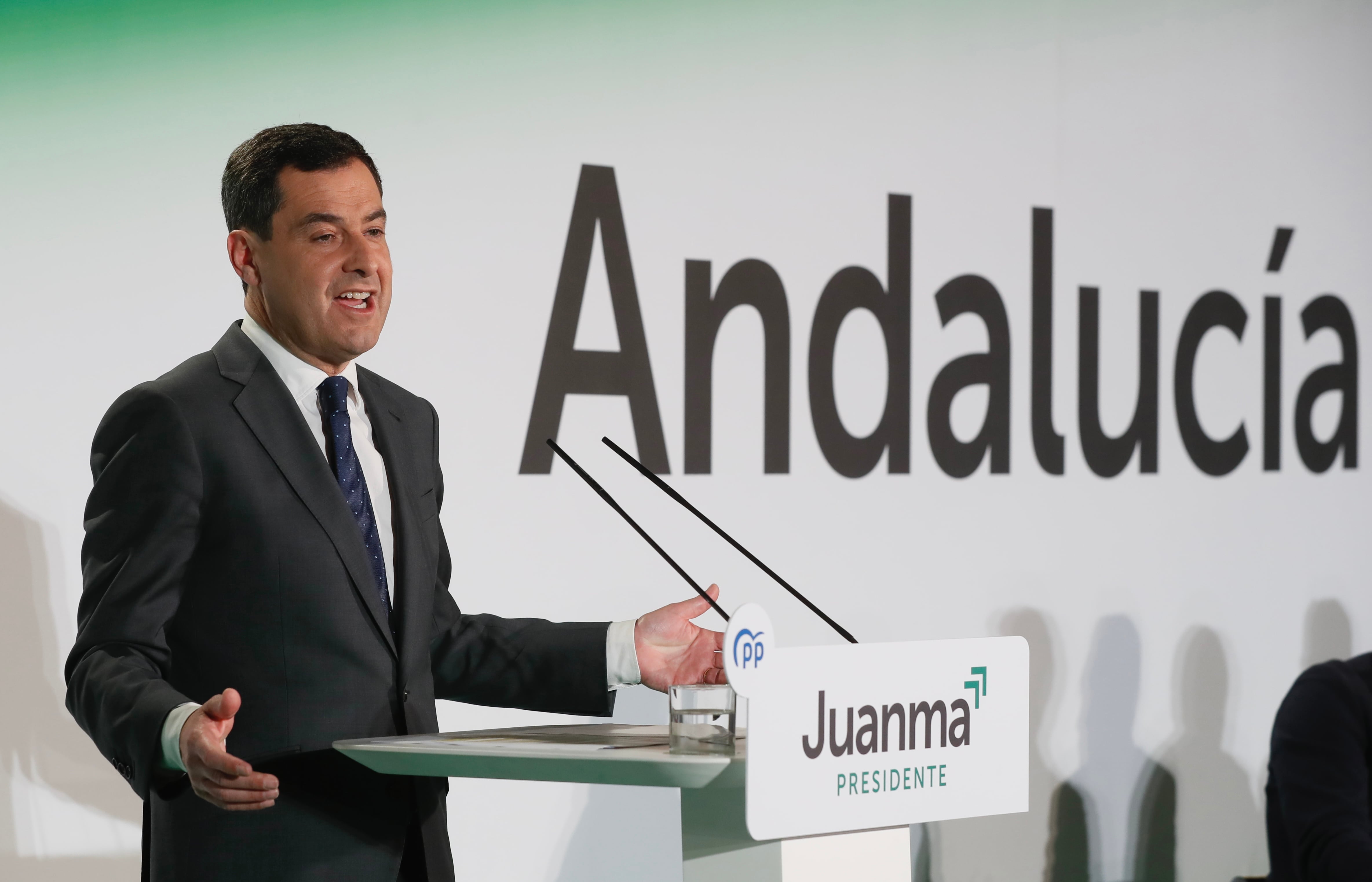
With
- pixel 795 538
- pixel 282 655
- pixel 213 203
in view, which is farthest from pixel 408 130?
pixel 282 655

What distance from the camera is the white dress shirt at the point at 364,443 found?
180 centimetres

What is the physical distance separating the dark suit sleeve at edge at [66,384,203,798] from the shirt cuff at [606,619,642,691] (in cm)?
53

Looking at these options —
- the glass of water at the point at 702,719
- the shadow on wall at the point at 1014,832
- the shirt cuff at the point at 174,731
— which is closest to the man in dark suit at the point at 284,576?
the shirt cuff at the point at 174,731

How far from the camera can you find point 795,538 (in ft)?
11.8

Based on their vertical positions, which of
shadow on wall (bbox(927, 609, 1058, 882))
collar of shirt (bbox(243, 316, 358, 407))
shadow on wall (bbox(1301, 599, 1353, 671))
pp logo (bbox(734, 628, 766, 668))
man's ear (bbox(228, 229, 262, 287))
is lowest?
shadow on wall (bbox(927, 609, 1058, 882))

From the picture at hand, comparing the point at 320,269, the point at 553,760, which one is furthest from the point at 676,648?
the point at 320,269

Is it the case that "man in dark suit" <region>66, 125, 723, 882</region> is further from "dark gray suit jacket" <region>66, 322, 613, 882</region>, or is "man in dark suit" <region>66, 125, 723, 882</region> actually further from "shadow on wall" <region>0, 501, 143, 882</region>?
"shadow on wall" <region>0, 501, 143, 882</region>

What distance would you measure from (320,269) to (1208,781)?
11.0 feet

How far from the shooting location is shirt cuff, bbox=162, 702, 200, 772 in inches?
58.1

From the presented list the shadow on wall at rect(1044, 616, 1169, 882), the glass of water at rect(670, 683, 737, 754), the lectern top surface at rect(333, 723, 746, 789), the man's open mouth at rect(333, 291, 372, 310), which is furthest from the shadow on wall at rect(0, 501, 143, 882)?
the shadow on wall at rect(1044, 616, 1169, 882)

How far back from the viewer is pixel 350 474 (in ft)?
5.85

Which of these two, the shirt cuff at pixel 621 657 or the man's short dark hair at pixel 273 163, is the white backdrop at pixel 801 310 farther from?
the shirt cuff at pixel 621 657

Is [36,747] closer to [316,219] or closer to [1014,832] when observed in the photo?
[316,219]

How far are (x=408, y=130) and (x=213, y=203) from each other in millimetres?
437
